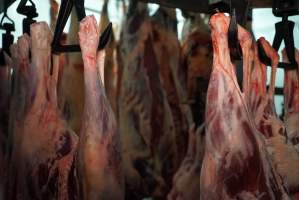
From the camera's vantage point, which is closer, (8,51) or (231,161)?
(231,161)

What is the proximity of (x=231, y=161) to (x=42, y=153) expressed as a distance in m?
0.55

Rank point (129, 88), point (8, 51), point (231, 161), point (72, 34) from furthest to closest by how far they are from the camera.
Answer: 1. point (129, 88)
2. point (72, 34)
3. point (8, 51)
4. point (231, 161)

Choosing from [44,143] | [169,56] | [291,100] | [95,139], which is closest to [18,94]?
[44,143]

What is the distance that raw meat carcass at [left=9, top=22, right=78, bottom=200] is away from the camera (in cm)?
164

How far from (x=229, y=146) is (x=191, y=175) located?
0.73m

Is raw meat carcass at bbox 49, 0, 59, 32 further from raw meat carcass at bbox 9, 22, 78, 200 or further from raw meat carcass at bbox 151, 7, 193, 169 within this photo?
raw meat carcass at bbox 9, 22, 78, 200

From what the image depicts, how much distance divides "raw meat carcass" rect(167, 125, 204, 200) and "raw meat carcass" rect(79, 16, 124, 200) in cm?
54

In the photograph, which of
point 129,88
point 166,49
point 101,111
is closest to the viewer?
point 101,111

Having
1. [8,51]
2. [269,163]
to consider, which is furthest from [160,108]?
[269,163]

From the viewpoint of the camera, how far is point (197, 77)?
2941 mm

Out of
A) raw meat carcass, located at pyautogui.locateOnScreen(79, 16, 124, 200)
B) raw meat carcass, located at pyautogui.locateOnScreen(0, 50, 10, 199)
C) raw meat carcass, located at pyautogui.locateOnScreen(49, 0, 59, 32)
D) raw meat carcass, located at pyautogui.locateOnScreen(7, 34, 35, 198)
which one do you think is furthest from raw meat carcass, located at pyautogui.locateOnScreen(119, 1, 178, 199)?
raw meat carcass, located at pyautogui.locateOnScreen(79, 16, 124, 200)

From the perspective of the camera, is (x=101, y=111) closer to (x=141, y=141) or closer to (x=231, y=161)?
(x=231, y=161)

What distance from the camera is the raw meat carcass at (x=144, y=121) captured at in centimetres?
258

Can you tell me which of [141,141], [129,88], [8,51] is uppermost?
[8,51]
